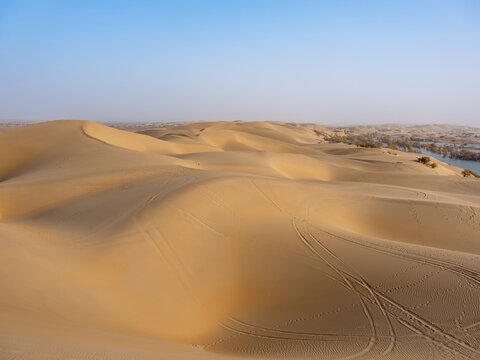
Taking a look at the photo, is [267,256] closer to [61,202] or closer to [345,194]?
[345,194]

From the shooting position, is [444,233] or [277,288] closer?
[277,288]

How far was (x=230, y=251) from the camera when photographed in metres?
6.68

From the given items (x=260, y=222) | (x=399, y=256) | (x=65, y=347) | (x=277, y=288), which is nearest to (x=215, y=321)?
Result: (x=277, y=288)

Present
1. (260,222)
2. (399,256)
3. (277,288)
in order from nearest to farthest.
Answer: (277,288) → (399,256) → (260,222)

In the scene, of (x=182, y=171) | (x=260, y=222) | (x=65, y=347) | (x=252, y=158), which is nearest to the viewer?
(x=65, y=347)

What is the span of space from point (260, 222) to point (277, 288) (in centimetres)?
237

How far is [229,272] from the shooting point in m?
6.18

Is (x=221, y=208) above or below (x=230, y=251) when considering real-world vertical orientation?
above

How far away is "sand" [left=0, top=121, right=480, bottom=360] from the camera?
4.02 m

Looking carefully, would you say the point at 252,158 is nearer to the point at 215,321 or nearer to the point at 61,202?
the point at 61,202

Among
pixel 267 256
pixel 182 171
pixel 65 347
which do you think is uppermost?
pixel 182 171

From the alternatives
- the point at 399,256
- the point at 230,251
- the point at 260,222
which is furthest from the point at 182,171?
the point at 399,256

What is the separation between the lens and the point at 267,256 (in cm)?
659

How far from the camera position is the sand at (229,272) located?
4017 millimetres
